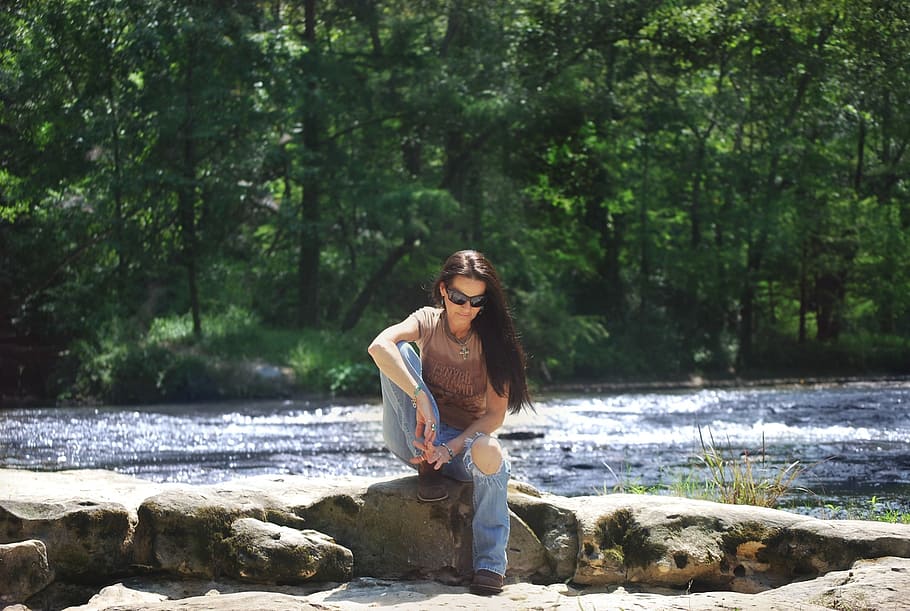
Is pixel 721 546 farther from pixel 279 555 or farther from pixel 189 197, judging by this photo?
pixel 189 197

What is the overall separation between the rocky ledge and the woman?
0.25 metres

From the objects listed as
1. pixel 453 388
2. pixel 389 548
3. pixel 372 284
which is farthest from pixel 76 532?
pixel 372 284

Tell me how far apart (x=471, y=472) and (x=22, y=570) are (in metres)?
1.96

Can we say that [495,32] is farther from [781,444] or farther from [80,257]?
[781,444]

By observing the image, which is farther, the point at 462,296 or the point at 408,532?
the point at 408,532

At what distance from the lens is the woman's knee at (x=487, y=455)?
4646mm

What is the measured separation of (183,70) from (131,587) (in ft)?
57.1

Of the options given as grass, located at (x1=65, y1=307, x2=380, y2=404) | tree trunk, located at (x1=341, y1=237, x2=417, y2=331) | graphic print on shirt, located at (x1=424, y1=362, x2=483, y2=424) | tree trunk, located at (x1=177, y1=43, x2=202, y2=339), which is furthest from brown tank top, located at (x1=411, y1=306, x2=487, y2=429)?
tree trunk, located at (x1=341, y1=237, x2=417, y2=331)

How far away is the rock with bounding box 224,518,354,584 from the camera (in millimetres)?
4668

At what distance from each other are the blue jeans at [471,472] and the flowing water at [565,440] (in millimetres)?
2832

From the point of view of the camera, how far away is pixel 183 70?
67.9 feet

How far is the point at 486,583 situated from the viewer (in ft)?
14.9

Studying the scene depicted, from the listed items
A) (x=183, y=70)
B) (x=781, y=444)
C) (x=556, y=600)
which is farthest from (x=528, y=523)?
(x=183, y=70)

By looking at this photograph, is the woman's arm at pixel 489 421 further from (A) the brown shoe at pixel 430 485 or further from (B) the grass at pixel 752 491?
(B) the grass at pixel 752 491
